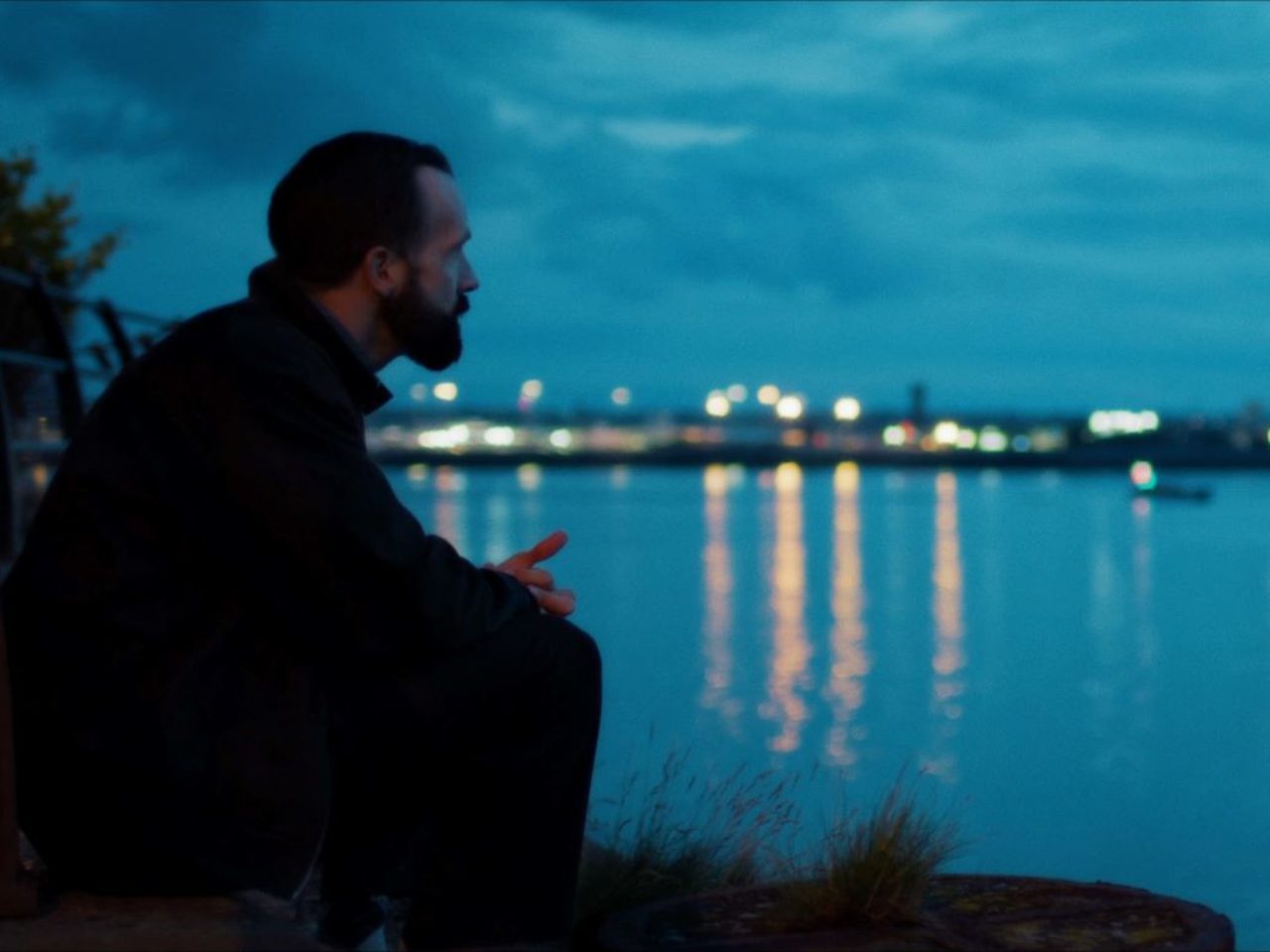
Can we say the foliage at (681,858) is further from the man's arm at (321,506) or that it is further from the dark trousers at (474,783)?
the man's arm at (321,506)

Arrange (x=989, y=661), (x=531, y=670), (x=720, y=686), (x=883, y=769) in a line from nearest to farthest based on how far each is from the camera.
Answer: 1. (x=531, y=670)
2. (x=883, y=769)
3. (x=720, y=686)
4. (x=989, y=661)

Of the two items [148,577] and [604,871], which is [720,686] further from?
[148,577]

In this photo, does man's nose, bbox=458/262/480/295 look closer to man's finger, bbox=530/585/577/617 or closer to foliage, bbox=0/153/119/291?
man's finger, bbox=530/585/577/617

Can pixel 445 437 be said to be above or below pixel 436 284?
above

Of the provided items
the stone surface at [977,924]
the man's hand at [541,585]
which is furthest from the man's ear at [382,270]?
the stone surface at [977,924]

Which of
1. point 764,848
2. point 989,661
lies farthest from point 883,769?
point 764,848

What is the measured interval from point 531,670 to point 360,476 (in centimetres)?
42

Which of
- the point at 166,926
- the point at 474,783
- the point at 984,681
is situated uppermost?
the point at 474,783

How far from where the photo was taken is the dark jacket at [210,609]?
276 centimetres

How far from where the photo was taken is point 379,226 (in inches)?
117

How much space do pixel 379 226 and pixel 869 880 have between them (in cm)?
135

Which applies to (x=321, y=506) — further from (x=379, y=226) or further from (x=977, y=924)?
(x=977, y=924)

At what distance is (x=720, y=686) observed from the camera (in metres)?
21.3

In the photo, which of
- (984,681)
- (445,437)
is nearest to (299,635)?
(984,681)
